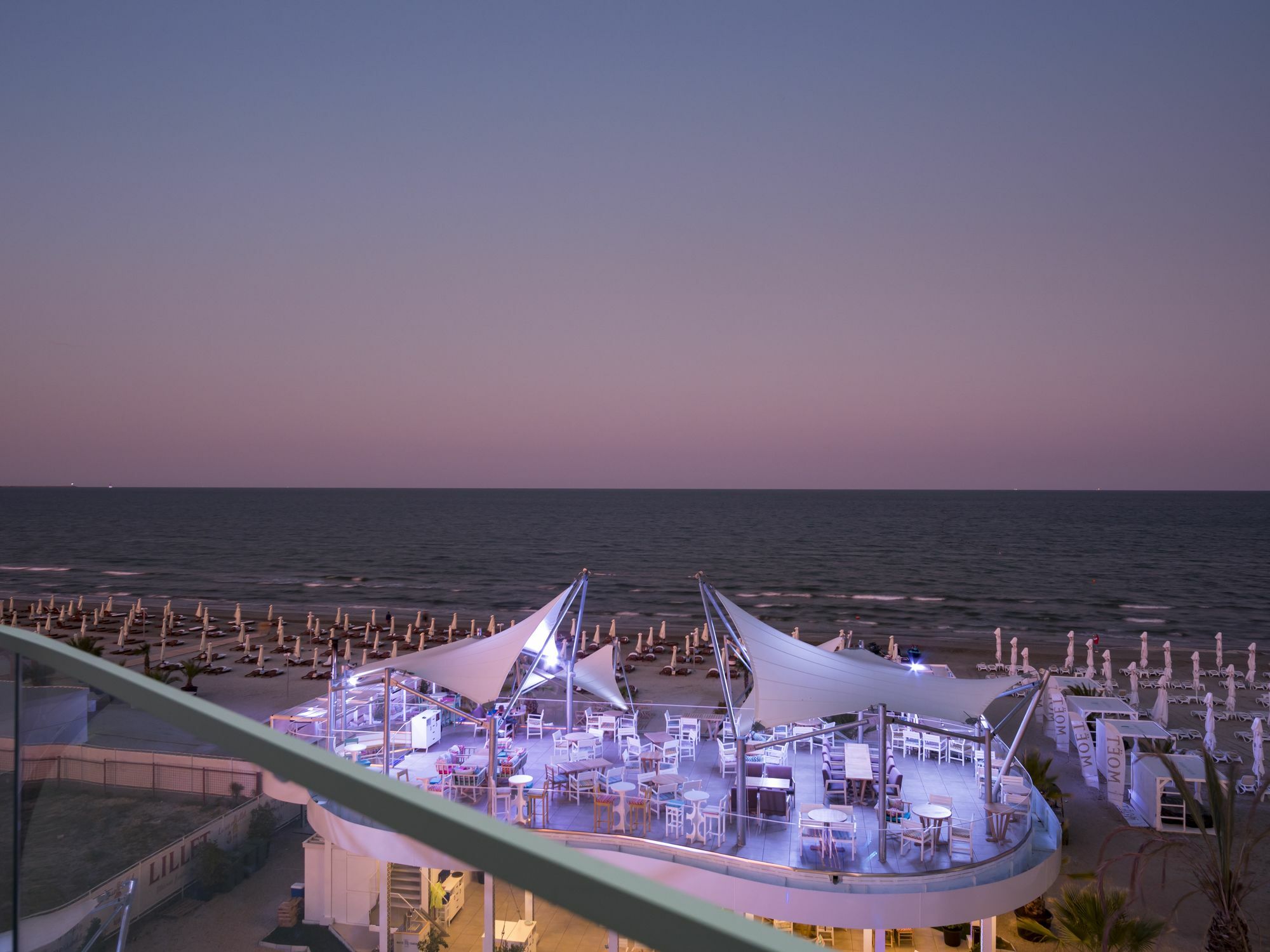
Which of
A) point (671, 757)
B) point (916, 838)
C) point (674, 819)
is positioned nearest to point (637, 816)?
point (674, 819)

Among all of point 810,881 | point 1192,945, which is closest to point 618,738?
point 810,881

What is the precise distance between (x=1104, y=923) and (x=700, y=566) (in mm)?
61436

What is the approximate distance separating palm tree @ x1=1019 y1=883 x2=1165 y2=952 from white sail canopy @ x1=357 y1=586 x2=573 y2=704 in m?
8.40

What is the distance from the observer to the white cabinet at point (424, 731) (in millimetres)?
14898

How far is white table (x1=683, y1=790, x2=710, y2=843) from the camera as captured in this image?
11.2 meters

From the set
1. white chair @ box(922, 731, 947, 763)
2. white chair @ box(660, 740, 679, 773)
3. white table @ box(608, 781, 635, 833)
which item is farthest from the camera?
white chair @ box(922, 731, 947, 763)

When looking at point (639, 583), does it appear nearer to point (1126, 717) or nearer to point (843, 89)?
point (843, 89)

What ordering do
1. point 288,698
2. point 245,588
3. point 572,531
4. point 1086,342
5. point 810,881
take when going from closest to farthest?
point 810,881, point 288,698, point 245,588, point 1086,342, point 572,531

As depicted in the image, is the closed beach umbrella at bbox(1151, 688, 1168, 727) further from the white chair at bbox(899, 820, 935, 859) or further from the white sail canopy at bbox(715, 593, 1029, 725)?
the white chair at bbox(899, 820, 935, 859)

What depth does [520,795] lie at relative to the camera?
1205cm

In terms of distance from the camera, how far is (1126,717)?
19.4 meters

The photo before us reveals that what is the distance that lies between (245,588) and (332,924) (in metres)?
51.0

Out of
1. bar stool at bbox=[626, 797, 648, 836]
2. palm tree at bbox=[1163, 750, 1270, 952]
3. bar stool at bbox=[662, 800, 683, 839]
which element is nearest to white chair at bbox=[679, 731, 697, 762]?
bar stool at bbox=[626, 797, 648, 836]

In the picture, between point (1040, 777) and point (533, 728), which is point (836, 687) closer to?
point (1040, 777)
